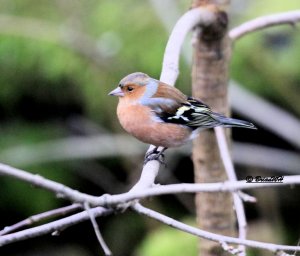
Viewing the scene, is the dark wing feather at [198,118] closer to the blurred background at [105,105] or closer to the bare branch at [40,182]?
the blurred background at [105,105]

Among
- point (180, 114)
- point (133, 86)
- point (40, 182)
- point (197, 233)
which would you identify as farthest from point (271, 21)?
point (40, 182)

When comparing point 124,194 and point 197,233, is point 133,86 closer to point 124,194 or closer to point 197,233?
point 197,233

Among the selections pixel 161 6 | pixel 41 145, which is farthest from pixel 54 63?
→ pixel 161 6

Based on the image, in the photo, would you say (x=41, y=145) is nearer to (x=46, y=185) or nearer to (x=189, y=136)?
(x=189, y=136)

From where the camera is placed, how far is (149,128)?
9.55ft

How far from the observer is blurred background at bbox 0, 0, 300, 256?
14.2ft

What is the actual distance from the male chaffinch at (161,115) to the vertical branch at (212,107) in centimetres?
6

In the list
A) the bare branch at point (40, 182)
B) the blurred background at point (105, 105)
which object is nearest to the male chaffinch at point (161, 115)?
the blurred background at point (105, 105)

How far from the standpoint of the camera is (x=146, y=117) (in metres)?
2.99

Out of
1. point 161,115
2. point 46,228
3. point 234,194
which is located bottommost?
point 46,228

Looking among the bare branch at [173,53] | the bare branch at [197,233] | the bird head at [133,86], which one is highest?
the bird head at [133,86]

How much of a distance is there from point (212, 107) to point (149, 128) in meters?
0.31

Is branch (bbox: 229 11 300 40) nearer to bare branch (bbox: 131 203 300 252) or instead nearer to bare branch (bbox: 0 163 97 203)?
bare branch (bbox: 131 203 300 252)

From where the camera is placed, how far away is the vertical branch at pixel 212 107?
2.84 metres
